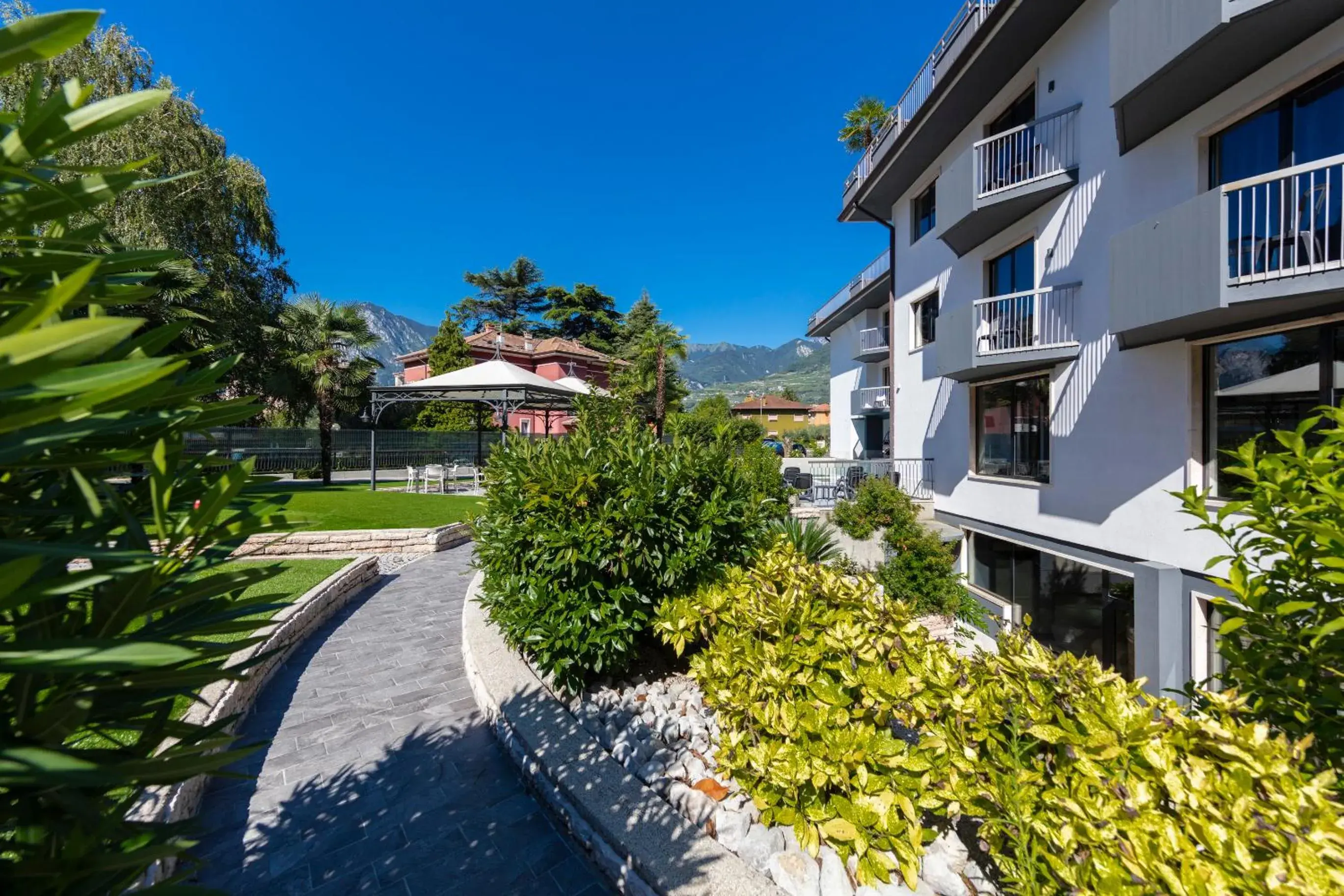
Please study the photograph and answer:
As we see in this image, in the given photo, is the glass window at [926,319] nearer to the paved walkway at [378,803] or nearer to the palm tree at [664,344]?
the palm tree at [664,344]

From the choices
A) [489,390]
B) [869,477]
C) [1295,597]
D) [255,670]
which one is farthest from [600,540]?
[489,390]

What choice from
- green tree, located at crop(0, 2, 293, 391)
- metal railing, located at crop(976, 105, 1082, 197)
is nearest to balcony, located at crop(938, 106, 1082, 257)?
metal railing, located at crop(976, 105, 1082, 197)

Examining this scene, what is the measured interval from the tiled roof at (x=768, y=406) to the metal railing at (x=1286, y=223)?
5271 cm

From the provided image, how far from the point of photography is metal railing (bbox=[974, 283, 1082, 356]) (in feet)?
26.5

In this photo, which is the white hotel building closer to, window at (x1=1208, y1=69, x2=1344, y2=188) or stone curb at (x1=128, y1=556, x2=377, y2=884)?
window at (x1=1208, y1=69, x2=1344, y2=188)

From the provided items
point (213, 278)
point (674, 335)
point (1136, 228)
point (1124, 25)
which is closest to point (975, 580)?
point (1136, 228)

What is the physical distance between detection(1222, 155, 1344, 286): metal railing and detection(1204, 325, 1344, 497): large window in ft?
2.71

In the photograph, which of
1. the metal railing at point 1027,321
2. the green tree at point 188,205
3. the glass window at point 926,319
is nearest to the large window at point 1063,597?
the metal railing at point 1027,321

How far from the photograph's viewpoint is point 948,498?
36.7 feet

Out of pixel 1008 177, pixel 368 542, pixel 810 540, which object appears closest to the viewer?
pixel 810 540

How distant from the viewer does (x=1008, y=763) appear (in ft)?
6.69

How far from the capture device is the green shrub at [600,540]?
3.95 meters

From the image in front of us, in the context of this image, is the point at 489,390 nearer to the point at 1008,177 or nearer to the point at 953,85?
the point at 953,85

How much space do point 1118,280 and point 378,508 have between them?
607 inches
